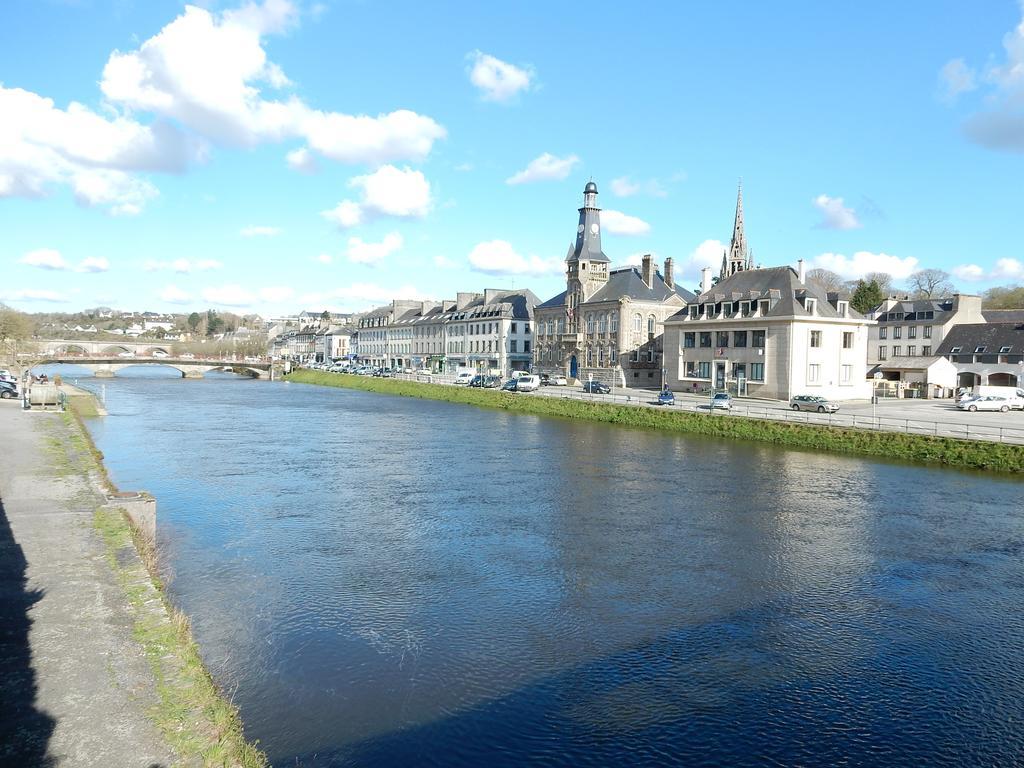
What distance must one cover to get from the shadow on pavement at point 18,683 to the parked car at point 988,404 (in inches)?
1931

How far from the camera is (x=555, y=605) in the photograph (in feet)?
50.1

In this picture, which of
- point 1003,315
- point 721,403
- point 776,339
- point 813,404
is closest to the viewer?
point 813,404

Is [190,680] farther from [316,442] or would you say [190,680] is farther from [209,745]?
[316,442]

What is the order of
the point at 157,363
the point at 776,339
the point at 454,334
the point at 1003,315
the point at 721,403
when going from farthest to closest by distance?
the point at 454,334 → the point at 157,363 → the point at 1003,315 → the point at 776,339 → the point at 721,403

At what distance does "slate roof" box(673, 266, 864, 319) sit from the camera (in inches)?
2013

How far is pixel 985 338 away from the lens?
201 ft

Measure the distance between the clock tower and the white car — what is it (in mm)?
34770

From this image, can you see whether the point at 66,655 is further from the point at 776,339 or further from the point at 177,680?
the point at 776,339

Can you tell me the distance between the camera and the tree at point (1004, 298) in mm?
92000

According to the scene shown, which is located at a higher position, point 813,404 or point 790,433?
point 813,404

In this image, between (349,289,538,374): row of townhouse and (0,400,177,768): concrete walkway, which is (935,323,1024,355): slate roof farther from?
(0,400,177,768): concrete walkway

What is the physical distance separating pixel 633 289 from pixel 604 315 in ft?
11.8

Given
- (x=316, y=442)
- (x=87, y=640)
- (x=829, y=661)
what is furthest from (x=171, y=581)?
(x=316, y=442)

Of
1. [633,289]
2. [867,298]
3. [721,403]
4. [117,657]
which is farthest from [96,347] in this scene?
[117,657]
